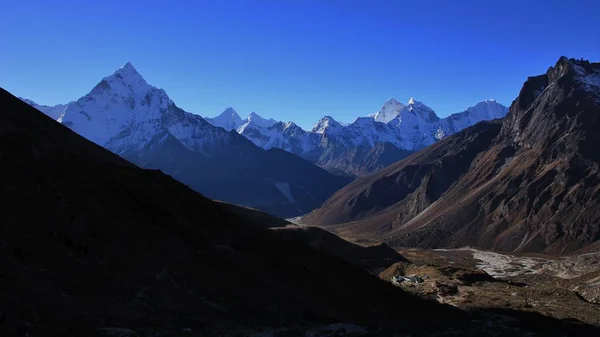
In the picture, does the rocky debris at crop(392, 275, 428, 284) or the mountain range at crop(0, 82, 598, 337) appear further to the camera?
the rocky debris at crop(392, 275, 428, 284)

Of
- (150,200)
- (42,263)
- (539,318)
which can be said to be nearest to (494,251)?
(539,318)

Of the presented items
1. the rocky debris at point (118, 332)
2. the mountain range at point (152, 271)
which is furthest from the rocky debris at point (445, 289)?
the rocky debris at point (118, 332)

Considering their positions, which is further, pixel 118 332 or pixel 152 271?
pixel 152 271

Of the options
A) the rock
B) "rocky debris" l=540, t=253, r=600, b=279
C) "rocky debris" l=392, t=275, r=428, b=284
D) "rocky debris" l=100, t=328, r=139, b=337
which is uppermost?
"rocky debris" l=540, t=253, r=600, b=279

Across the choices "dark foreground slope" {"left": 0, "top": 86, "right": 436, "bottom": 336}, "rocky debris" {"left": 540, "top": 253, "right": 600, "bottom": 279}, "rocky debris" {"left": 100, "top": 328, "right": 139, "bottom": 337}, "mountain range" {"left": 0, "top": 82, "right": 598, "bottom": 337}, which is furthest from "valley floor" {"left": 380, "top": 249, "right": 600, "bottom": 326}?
"rocky debris" {"left": 540, "top": 253, "right": 600, "bottom": 279}

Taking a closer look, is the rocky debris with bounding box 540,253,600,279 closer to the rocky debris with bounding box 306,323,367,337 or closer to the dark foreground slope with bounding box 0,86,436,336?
the dark foreground slope with bounding box 0,86,436,336

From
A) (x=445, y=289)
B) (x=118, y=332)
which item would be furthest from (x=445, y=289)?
(x=118, y=332)

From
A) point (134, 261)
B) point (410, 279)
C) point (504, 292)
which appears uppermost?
point (134, 261)

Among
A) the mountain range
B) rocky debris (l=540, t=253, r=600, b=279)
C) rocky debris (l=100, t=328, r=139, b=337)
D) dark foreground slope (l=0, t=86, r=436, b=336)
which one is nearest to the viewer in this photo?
rocky debris (l=100, t=328, r=139, b=337)

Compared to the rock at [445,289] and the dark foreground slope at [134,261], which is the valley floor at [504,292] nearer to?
the rock at [445,289]

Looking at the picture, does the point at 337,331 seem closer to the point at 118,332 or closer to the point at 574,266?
the point at 118,332

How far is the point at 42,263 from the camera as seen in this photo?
99.2 feet

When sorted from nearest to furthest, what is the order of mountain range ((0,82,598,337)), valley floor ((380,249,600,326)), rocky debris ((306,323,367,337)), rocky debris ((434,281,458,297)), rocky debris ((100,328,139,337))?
rocky debris ((100,328,139,337)) < mountain range ((0,82,598,337)) < rocky debris ((306,323,367,337)) < valley floor ((380,249,600,326)) < rocky debris ((434,281,458,297))

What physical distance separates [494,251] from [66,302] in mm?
193745
